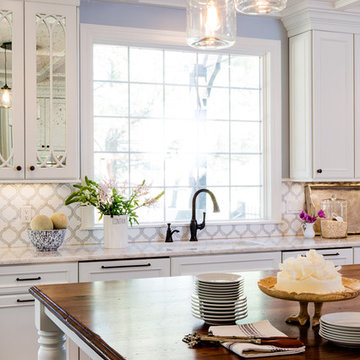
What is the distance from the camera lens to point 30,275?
371 cm

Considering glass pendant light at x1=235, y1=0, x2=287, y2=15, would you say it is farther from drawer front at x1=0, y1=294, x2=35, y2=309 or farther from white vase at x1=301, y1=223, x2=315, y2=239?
white vase at x1=301, y1=223, x2=315, y2=239

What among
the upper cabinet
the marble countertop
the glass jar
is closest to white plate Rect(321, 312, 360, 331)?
the marble countertop

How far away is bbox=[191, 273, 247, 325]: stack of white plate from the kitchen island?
4 cm

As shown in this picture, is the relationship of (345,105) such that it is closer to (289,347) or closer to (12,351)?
(12,351)

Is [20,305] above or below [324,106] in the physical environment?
below

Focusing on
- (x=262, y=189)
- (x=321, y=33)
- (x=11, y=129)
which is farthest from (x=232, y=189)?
(x=11, y=129)

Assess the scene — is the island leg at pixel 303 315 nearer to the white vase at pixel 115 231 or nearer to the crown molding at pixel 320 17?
the white vase at pixel 115 231

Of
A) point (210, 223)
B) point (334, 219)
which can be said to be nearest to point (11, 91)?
point (210, 223)

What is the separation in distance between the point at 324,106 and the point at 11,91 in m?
2.46

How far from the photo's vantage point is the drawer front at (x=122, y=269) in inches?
152

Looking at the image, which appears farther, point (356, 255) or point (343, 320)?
point (356, 255)

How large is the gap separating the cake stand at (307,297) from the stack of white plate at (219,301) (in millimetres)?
105

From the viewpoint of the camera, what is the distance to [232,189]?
198 inches

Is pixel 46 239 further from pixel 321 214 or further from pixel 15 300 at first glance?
pixel 321 214
